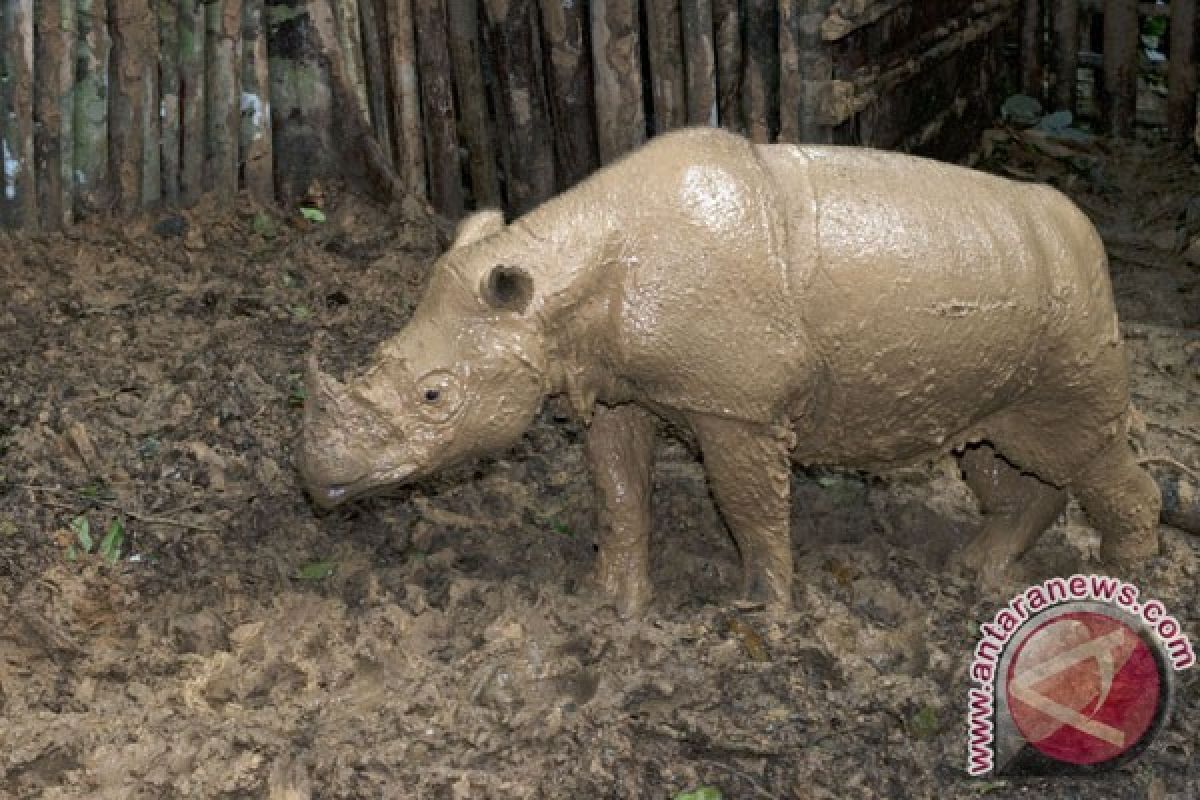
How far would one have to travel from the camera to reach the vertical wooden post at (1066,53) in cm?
923

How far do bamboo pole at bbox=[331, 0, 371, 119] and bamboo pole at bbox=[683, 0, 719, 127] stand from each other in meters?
1.39

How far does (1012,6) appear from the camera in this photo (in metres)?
9.29

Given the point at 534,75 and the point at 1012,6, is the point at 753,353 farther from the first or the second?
the point at 1012,6

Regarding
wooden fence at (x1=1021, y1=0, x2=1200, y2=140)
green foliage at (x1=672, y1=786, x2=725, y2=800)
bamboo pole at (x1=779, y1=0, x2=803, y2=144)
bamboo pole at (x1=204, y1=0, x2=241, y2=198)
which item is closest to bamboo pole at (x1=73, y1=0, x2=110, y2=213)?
bamboo pole at (x1=204, y1=0, x2=241, y2=198)

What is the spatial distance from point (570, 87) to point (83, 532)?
8.93 ft

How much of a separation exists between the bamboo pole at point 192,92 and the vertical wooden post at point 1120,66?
174 inches

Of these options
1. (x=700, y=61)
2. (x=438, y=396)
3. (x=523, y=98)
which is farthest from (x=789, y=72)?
(x=438, y=396)

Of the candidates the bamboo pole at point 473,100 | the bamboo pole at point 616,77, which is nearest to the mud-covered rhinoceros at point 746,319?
the bamboo pole at point 616,77

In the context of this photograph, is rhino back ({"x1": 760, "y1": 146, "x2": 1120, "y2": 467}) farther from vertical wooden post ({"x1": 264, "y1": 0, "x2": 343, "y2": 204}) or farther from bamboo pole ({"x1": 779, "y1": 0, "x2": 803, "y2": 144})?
vertical wooden post ({"x1": 264, "y1": 0, "x2": 343, "y2": 204})

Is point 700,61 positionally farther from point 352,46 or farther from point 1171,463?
point 1171,463

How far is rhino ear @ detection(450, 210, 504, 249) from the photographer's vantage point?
16.5ft

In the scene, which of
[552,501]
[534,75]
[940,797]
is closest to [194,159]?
[534,75]

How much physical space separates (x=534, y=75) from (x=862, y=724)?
342 cm

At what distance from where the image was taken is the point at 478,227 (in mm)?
5066
